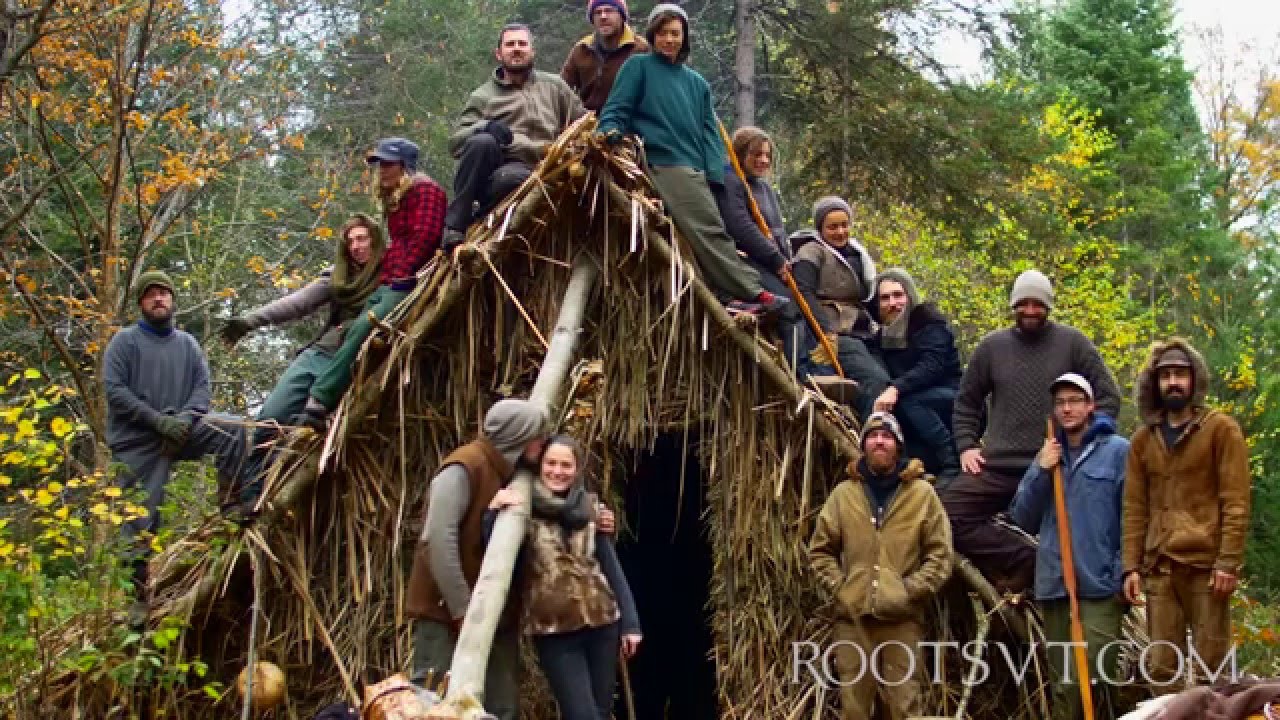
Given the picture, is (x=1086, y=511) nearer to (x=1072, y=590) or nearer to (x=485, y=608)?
(x=1072, y=590)

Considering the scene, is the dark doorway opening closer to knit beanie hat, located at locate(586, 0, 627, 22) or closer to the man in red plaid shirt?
the man in red plaid shirt

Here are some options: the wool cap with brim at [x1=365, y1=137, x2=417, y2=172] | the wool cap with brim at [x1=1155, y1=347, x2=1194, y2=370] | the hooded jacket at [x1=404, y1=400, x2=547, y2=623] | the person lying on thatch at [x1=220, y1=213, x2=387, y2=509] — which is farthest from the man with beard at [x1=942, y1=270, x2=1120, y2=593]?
the person lying on thatch at [x1=220, y1=213, x2=387, y2=509]

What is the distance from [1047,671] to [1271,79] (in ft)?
84.9

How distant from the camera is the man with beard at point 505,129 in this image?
7.98 metres

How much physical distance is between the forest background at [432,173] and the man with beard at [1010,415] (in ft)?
11.3

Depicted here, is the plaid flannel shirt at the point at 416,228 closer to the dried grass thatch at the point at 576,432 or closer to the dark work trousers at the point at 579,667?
the dried grass thatch at the point at 576,432

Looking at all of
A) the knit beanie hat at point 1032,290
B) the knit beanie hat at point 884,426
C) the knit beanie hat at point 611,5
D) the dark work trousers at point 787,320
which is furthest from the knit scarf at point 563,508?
the knit beanie hat at point 611,5

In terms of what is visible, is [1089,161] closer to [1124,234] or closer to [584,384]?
[1124,234]

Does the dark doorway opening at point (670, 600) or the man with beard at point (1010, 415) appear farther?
the dark doorway opening at point (670, 600)

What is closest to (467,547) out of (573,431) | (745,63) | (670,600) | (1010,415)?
(573,431)

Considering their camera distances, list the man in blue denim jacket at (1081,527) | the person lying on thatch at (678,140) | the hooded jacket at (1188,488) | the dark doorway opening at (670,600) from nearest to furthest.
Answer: the hooded jacket at (1188,488)
the man in blue denim jacket at (1081,527)
the person lying on thatch at (678,140)
the dark doorway opening at (670,600)

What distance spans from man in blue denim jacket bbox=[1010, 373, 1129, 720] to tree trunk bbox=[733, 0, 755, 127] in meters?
8.62

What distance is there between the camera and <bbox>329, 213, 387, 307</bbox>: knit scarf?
26.2 feet

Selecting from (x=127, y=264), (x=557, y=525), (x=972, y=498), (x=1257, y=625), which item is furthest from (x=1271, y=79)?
(x=557, y=525)
